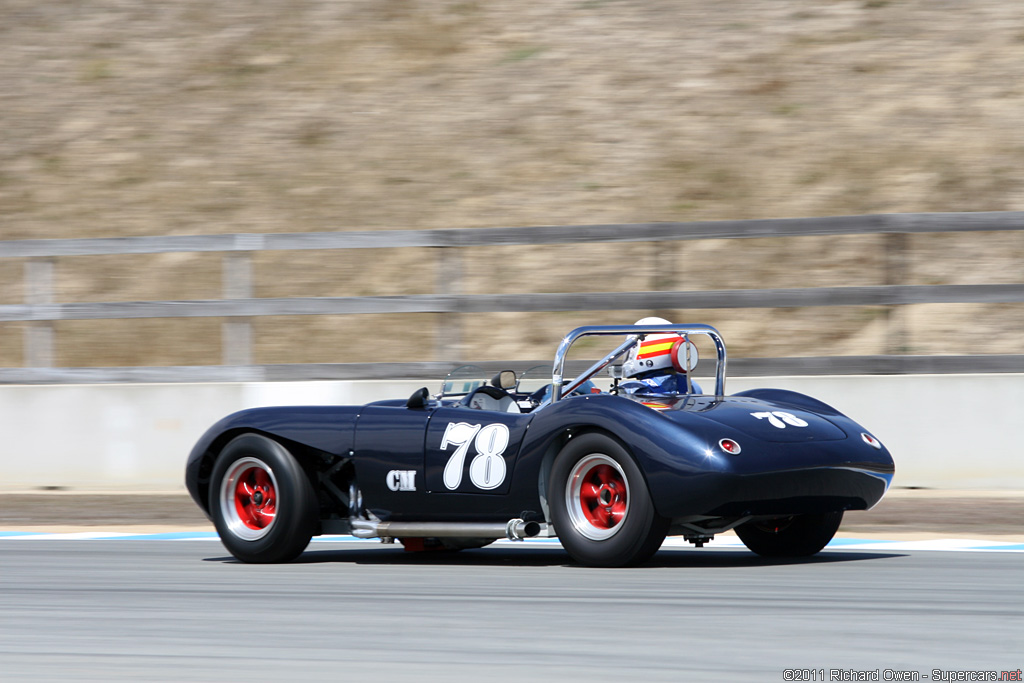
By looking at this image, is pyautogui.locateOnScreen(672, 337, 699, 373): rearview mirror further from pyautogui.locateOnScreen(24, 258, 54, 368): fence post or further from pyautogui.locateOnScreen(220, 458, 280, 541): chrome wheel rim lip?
pyautogui.locateOnScreen(24, 258, 54, 368): fence post

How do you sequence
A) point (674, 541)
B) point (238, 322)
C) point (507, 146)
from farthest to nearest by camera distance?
point (507, 146)
point (238, 322)
point (674, 541)

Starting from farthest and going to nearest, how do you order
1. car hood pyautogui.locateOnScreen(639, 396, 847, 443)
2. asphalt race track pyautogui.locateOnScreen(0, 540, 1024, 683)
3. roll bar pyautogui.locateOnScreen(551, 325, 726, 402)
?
roll bar pyautogui.locateOnScreen(551, 325, 726, 402) < car hood pyautogui.locateOnScreen(639, 396, 847, 443) < asphalt race track pyautogui.locateOnScreen(0, 540, 1024, 683)

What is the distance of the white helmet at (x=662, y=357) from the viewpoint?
7.57 metres

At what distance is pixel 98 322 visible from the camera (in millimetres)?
17766

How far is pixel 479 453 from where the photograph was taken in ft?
23.6

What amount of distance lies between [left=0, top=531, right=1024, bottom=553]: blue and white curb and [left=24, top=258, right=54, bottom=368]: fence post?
3.31 metres

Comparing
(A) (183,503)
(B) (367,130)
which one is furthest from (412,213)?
(A) (183,503)

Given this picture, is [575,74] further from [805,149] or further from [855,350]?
[855,350]

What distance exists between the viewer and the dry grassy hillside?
16172 millimetres

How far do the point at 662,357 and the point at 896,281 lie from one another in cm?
418

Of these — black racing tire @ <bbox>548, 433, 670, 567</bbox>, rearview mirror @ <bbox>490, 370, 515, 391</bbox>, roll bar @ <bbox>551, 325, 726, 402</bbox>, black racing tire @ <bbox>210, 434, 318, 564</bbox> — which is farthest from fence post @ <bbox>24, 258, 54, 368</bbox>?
black racing tire @ <bbox>548, 433, 670, 567</bbox>

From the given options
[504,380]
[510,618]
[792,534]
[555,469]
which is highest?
[504,380]

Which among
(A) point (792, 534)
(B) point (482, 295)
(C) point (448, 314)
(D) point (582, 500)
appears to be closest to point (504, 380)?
(D) point (582, 500)

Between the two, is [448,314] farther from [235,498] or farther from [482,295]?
[235,498]
